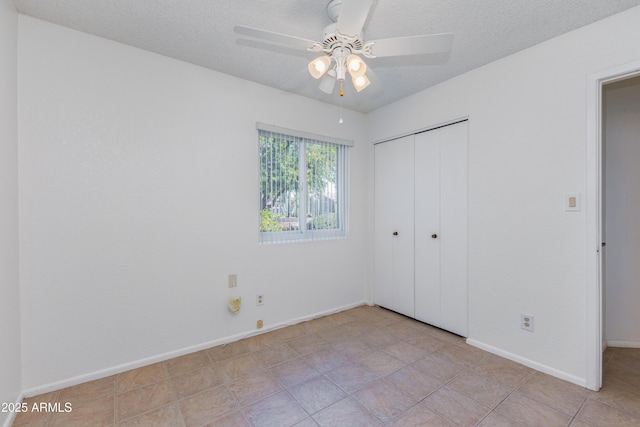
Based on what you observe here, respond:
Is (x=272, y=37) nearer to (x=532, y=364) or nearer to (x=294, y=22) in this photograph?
(x=294, y=22)

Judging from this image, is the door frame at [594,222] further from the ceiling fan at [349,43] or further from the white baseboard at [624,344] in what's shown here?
the ceiling fan at [349,43]

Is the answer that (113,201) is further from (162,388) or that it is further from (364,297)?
(364,297)

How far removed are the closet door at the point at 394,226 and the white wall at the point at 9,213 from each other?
308 centimetres

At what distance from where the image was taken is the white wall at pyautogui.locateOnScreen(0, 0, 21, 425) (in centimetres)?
155

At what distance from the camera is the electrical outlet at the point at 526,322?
2.20m

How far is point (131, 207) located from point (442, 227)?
8.79 feet

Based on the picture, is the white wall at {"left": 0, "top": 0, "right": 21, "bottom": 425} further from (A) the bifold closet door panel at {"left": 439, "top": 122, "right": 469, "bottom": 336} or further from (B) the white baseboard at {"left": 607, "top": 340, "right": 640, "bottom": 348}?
(B) the white baseboard at {"left": 607, "top": 340, "right": 640, "bottom": 348}

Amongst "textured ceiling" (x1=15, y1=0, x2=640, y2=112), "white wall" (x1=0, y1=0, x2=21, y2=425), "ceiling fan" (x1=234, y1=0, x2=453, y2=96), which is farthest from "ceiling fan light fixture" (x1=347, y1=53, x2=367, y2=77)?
"white wall" (x1=0, y1=0, x2=21, y2=425)

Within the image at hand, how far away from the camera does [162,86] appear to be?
2295 mm

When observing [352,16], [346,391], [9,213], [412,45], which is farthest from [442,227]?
[9,213]

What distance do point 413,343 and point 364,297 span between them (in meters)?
1.09

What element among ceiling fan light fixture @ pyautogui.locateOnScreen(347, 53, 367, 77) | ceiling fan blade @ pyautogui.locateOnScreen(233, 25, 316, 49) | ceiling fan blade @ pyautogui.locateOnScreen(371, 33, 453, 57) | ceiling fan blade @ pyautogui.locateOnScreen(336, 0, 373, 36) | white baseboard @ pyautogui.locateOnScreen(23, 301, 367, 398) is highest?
ceiling fan blade @ pyautogui.locateOnScreen(233, 25, 316, 49)

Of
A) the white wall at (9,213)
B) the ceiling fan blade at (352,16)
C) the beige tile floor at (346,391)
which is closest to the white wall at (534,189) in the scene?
the beige tile floor at (346,391)

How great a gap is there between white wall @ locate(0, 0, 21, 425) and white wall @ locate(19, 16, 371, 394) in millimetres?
86
